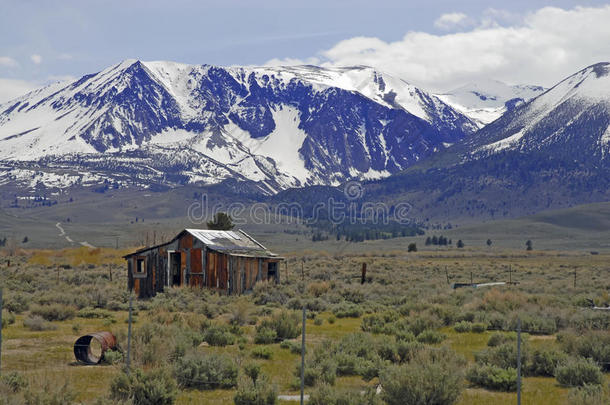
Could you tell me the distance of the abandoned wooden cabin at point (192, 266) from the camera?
1542 inches

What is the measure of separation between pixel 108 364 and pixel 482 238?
18794 centimetres

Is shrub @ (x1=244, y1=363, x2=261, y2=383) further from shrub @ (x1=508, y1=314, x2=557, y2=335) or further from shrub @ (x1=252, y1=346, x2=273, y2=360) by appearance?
shrub @ (x1=508, y1=314, x2=557, y2=335)

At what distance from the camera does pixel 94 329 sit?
25.5 meters

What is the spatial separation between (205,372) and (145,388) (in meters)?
2.57

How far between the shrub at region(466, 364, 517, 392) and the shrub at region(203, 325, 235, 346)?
24.5 ft

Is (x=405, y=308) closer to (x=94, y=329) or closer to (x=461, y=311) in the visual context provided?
(x=461, y=311)

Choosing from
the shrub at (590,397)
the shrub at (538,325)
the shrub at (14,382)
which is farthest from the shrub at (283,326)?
the shrub at (590,397)

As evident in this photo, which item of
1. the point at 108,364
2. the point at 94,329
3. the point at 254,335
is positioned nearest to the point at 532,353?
the point at 254,335

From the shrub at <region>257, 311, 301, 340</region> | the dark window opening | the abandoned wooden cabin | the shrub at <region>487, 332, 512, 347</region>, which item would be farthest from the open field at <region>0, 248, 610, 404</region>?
the dark window opening

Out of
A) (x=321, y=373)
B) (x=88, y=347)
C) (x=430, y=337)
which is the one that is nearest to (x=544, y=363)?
(x=430, y=337)

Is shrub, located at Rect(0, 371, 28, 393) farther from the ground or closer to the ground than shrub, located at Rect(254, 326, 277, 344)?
farther from the ground

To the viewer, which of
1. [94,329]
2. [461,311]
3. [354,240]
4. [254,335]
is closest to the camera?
[254,335]

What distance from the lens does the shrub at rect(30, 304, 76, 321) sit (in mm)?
28172

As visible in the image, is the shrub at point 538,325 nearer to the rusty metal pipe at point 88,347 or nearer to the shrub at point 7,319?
the rusty metal pipe at point 88,347
